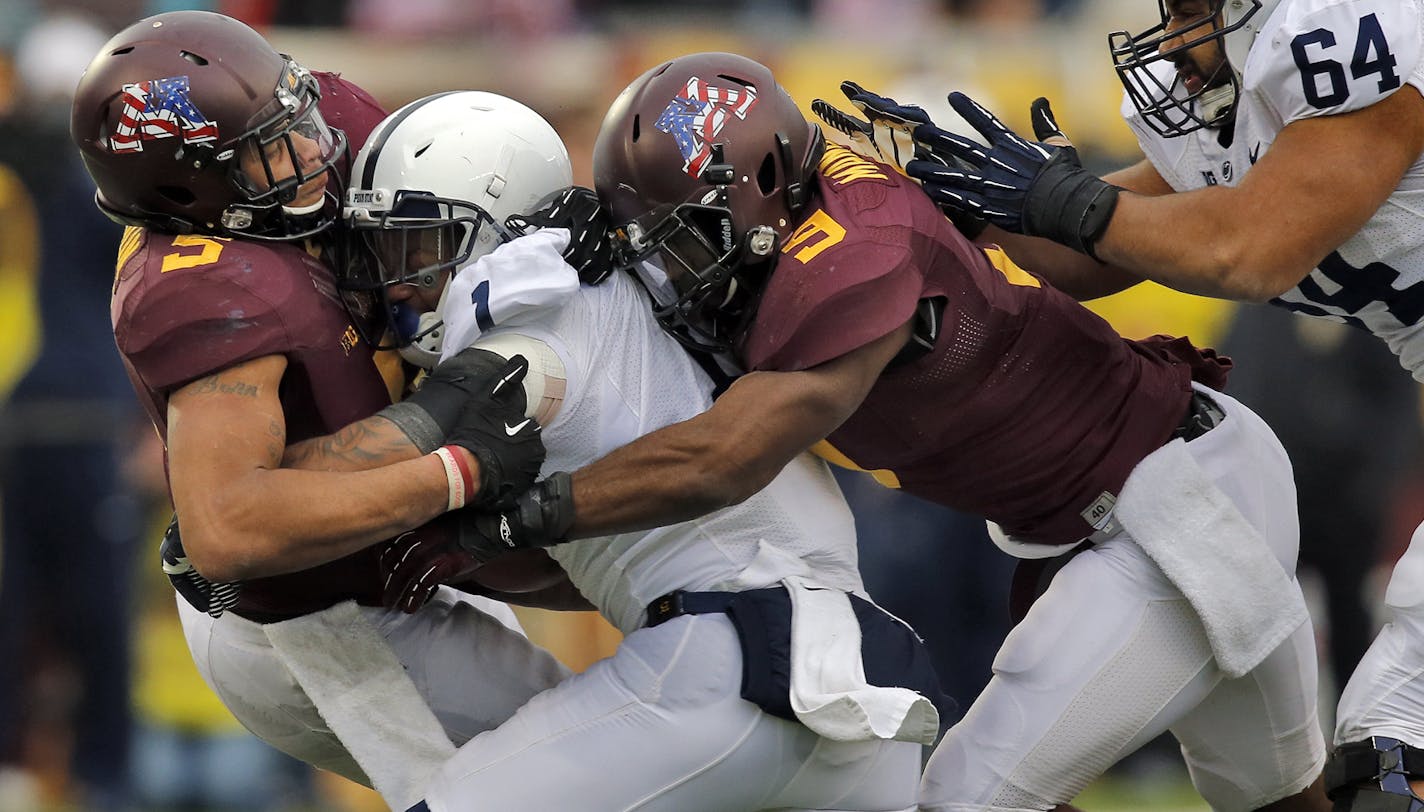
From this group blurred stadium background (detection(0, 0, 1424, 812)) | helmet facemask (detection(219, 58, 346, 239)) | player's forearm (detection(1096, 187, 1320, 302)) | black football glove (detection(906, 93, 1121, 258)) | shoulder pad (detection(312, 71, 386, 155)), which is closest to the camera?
helmet facemask (detection(219, 58, 346, 239))

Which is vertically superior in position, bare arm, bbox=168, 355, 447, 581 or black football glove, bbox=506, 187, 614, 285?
black football glove, bbox=506, 187, 614, 285

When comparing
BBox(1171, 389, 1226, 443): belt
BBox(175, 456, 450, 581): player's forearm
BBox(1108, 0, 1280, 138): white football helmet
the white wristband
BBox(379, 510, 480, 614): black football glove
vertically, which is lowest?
BBox(379, 510, 480, 614): black football glove

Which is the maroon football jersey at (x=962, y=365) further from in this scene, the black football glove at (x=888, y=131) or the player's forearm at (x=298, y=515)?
the player's forearm at (x=298, y=515)

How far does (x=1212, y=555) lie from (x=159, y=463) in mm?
3702

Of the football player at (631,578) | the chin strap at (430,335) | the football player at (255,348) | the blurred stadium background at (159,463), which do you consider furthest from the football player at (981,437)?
the blurred stadium background at (159,463)

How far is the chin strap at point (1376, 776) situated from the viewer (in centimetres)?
304

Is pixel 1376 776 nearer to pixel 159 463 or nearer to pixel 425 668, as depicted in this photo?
pixel 425 668

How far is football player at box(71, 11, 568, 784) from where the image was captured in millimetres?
2584

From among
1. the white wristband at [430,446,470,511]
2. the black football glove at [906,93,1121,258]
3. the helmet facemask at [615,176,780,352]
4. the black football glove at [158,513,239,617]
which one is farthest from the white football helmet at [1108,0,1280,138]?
the black football glove at [158,513,239,617]

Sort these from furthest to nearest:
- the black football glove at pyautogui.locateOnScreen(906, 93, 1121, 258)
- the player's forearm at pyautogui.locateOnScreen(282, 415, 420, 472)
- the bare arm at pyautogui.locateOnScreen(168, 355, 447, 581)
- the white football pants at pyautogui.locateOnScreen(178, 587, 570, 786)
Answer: the white football pants at pyautogui.locateOnScreen(178, 587, 570, 786)
the black football glove at pyautogui.locateOnScreen(906, 93, 1121, 258)
the player's forearm at pyautogui.locateOnScreen(282, 415, 420, 472)
the bare arm at pyautogui.locateOnScreen(168, 355, 447, 581)

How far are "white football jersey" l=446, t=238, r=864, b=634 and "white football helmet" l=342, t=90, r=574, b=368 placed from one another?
0.57 feet

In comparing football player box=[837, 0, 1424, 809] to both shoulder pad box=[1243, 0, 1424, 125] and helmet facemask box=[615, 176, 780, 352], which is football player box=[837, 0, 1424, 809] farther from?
helmet facemask box=[615, 176, 780, 352]

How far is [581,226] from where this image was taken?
2.84m

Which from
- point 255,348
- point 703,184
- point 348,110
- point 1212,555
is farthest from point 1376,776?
point 348,110
